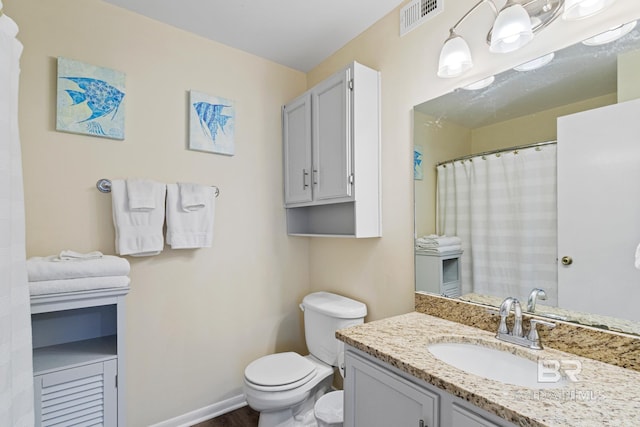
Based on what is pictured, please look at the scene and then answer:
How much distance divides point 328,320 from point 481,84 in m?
1.50

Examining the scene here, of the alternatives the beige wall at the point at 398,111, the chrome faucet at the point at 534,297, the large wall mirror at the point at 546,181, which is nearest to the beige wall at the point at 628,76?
the large wall mirror at the point at 546,181

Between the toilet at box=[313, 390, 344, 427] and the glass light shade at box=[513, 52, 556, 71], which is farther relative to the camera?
the toilet at box=[313, 390, 344, 427]

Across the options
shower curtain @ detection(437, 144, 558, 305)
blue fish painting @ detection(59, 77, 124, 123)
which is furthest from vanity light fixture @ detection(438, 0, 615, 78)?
blue fish painting @ detection(59, 77, 124, 123)

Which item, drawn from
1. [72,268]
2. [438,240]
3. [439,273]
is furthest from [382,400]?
[72,268]

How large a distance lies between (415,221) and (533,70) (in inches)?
31.7

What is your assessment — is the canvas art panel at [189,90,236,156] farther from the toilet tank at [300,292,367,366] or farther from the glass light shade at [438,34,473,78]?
the glass light shade at [438,34,473,78]

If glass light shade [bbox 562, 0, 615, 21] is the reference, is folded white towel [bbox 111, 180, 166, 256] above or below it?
below

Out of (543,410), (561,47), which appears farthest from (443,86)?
(543,410)

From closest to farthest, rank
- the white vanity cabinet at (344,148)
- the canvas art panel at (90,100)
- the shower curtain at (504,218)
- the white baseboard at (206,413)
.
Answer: the shower curtain at (504,218) < the canvas art panel at (90,100) < the white vanity cabinet at (344,148) < the white baseboard at (206,413)

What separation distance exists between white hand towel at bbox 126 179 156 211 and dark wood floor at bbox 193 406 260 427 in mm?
1376

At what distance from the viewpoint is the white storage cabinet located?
146cm

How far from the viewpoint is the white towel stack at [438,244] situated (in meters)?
1.48

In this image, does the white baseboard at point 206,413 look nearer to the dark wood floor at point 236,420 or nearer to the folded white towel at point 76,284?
the dark wood floor at point 236,420

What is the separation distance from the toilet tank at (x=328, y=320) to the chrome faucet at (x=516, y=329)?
2.67 ft
